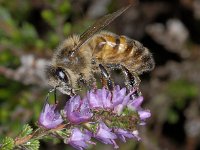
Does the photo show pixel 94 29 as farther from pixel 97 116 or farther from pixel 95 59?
pixel 97 116

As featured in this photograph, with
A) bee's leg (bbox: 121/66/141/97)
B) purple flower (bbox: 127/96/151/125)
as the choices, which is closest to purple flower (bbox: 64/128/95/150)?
purple flower (bbox: 127/96/151/125)

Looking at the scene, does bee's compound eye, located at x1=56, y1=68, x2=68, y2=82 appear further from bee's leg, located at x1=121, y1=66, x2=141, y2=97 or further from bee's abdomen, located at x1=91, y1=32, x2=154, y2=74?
bee's leg, located at x1=121, y1=66, x2=141, y2=97

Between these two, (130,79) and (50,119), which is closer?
(50,119)

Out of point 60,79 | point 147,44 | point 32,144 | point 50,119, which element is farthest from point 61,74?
point 147,44

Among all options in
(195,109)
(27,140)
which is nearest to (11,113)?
(195,109)

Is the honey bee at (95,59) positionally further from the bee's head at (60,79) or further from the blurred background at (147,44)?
the blurred background at (147,44)

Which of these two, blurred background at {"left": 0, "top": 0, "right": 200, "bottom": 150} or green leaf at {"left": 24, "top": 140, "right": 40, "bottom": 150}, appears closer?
green leaf at {"left": 24, "top": 140, "right": 40, "bottom": 150}

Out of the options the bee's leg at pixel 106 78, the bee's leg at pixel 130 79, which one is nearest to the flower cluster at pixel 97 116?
the bee's leg at pixel 106 78
